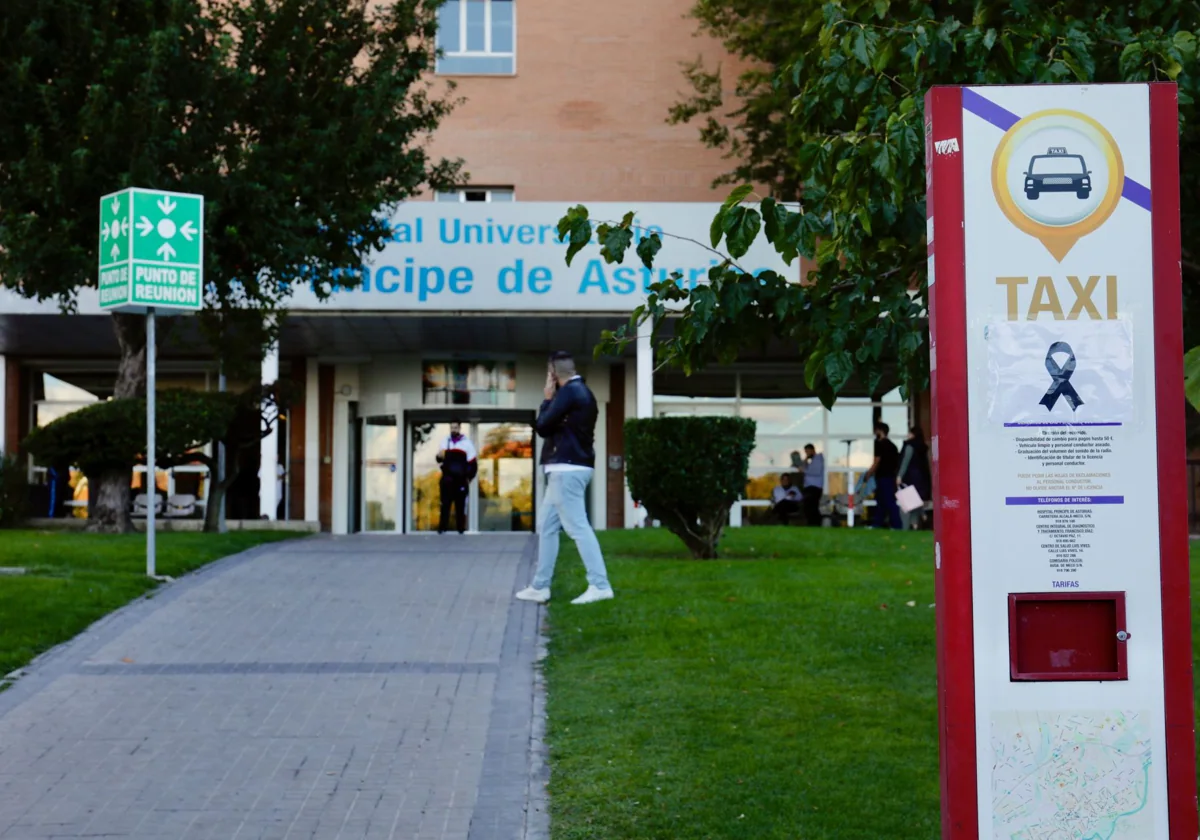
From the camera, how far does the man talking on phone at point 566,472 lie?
1052 cm

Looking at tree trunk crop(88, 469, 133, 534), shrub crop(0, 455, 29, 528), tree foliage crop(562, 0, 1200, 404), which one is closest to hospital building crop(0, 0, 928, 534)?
shrub crop(0, 455, 29, 528)

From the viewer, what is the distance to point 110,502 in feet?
58.2

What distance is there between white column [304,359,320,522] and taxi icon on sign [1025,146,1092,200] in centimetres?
2370

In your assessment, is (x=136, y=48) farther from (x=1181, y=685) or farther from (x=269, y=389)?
(x=1181, y=685)

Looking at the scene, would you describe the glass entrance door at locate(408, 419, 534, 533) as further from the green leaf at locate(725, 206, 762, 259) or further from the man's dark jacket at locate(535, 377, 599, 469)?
the green leaf at locate(725, 206, 762, 259)

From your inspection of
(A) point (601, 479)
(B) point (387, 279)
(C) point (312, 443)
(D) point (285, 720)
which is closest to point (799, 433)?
(A) point (601, 479)

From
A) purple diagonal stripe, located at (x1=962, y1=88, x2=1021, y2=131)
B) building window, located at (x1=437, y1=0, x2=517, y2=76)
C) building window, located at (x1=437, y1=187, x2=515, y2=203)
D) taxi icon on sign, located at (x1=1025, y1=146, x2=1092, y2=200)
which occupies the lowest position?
taxi icon on sign, located at (x1=1025, y1=146, x2=1092, y2=200)

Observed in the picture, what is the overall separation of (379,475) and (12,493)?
22.8 ft

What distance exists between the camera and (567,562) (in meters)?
13.2

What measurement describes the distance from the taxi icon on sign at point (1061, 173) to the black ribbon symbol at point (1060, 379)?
1.17 feet

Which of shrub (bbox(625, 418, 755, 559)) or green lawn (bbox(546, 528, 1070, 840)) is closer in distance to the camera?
green lawn (bbox(546, 528, 1070, 840))

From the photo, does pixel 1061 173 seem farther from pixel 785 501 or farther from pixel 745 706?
pixel 785 501

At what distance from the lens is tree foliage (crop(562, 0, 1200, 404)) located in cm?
498

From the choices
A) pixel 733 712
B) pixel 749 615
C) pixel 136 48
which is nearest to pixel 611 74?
pixel 136 48
